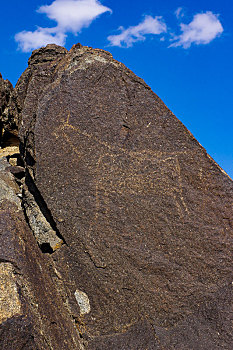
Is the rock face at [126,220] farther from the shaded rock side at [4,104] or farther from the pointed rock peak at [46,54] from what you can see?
the shaded rock side at [4,104]

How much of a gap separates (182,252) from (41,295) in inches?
51.8

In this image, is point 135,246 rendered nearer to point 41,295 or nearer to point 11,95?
point 41,295

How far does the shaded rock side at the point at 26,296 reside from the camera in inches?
99.3

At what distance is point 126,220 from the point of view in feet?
10.5

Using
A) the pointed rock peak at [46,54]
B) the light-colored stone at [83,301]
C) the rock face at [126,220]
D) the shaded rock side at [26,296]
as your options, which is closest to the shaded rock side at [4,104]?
the pointed rock peak at [46,54]

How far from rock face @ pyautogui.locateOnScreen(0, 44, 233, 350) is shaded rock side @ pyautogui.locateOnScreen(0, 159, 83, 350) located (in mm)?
42

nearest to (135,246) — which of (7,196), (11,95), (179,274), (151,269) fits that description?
(151,269)

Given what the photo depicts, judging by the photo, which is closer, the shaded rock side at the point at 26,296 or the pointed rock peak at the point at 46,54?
the shaded rock side at the point at 26,296

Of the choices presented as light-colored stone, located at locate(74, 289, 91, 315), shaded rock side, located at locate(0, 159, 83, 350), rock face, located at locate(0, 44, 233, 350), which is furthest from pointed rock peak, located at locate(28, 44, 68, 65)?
light-colored stone, located at locate(74, 289, 91, 315)

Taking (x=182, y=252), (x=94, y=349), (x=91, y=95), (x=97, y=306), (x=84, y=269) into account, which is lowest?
(x=94, y=349)

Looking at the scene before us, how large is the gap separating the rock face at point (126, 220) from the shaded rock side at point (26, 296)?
0.04 meters

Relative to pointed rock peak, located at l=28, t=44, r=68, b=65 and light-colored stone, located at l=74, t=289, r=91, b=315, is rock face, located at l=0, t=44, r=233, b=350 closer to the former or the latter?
light-colored stone, located at l=74, t=289, r=91, b=315

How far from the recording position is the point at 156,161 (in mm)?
3305

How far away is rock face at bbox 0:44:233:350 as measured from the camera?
122 inches
